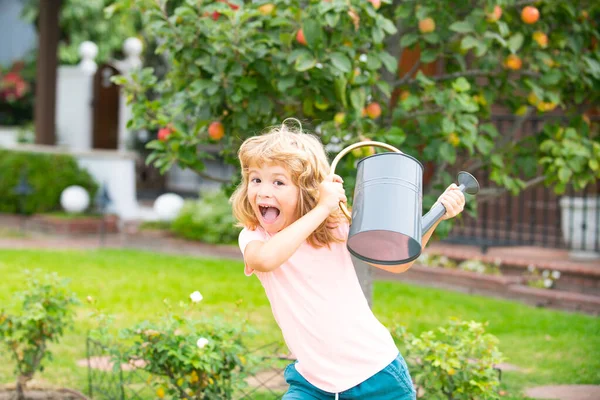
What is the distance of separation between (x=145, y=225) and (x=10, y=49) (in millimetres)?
8182

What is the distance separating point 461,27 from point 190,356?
1896mm

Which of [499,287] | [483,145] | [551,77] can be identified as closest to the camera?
[483,145]

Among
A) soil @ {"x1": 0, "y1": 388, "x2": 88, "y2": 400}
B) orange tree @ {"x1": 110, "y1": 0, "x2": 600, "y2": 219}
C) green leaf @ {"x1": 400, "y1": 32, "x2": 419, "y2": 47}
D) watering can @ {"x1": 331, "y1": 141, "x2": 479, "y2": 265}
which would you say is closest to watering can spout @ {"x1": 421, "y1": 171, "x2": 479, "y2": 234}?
watering can @ {"x1": 331, "y1": 141, "x2": 479, "y2": 265}

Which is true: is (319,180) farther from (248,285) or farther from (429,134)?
(248,285)

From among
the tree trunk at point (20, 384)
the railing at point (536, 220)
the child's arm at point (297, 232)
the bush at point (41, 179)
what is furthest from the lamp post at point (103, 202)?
the child's arm at point (297, 232)

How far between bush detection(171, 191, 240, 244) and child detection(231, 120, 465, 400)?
6.61m

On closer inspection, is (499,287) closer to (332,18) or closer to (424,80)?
(424,80)

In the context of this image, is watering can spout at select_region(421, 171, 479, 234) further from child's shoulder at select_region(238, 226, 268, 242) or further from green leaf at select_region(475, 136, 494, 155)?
green leaf at select_region(475, 136, 494, 155)

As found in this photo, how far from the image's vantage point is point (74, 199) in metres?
10.5

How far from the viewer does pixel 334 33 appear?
3689mm

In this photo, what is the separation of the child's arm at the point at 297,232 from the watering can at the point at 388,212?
7cm

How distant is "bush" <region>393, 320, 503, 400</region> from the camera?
3398 mm

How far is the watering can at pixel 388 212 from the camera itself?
2.38 meters

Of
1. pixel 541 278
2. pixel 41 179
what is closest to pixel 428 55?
pixel 541 278
